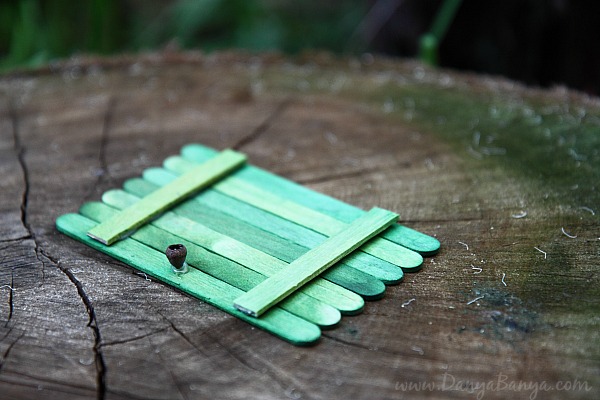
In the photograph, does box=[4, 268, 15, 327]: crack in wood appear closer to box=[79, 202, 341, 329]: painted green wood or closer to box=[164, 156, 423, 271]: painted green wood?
box=[79, 202, 341, 329]: painted green wood

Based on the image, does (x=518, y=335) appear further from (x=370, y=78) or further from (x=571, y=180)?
(x=370, y=78)

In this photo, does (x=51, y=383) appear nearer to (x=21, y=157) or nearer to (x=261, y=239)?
(x=261, y=239)

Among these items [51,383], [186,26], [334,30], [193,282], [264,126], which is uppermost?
[334,30]

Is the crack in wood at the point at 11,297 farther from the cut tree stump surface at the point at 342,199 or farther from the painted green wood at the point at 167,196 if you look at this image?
the painted green wood at the point at 167,196

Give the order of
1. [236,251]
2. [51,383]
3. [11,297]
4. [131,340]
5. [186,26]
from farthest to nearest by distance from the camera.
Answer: [186,26] → [236,251] → [11,297] → [131,340] → [51,383]

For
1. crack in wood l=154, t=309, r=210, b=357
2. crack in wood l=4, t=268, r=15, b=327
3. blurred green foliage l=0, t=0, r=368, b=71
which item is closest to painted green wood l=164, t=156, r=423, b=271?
crack in wood l=154, t=309, r=210, b=357

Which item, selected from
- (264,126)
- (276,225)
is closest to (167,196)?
(276,225)

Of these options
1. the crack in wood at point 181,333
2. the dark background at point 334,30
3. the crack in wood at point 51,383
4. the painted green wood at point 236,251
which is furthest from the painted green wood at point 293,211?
the dark background at point 334,30

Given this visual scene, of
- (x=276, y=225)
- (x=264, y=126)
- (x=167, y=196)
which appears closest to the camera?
(x=276, y=225)
